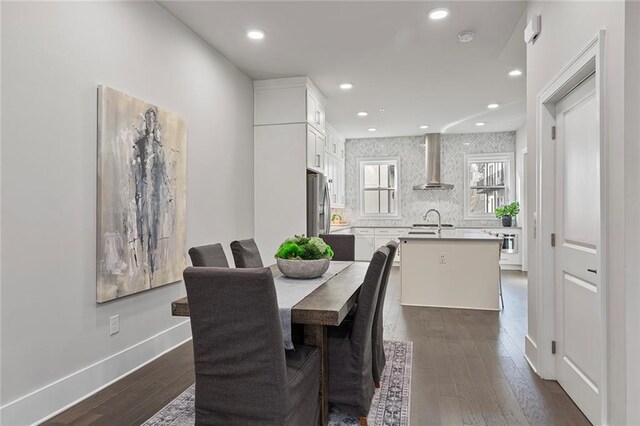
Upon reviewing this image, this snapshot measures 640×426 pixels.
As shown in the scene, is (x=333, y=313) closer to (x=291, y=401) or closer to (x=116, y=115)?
(x=291, y=401)

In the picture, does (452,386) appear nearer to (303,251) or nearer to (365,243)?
(303,251)

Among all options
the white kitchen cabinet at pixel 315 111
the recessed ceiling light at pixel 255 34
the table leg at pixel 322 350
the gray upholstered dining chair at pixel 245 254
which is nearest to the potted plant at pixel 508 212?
the white kitchen cabinet at pixel 315 111

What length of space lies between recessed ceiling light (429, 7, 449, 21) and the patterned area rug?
2809 millimetres

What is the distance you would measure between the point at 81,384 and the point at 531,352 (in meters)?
3.10

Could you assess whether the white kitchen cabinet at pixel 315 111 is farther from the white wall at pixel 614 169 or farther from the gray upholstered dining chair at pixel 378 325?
the white wall at pixel 614 169

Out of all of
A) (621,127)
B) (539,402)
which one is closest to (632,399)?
(539,402)

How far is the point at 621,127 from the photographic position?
1631 millimetres

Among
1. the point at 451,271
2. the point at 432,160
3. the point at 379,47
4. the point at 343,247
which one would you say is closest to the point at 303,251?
the point at 343,247

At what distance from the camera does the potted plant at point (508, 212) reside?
7.45m

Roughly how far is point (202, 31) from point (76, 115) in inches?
64.5

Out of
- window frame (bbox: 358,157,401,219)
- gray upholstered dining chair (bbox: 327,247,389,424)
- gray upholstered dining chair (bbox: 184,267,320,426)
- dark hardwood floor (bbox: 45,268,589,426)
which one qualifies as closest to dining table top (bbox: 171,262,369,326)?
gray upholstered dining chair (bbox: 327,247,389,424)

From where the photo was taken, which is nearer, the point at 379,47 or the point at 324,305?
the point at 324,305

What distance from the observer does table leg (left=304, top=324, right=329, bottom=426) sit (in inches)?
76.2

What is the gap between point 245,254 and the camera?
9.09 ft
